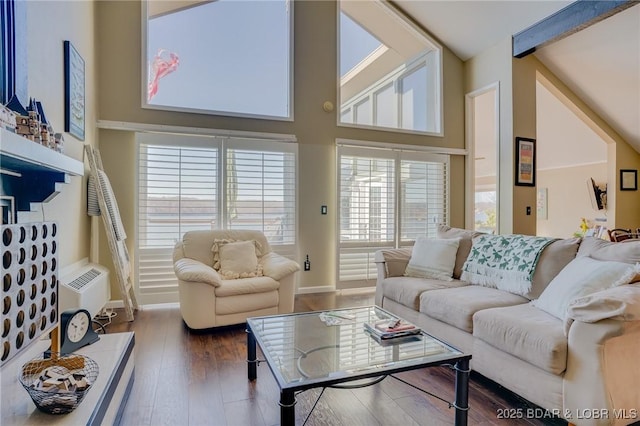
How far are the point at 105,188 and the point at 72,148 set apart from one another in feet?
1.62

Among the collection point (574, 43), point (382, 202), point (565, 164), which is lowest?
point (382, 202)

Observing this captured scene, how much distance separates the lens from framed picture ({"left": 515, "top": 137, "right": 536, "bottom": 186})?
4438 mm

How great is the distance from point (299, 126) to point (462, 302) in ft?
9.53

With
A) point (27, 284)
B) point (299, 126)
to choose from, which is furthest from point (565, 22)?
point (27, 284)

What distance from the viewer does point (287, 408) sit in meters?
1.36

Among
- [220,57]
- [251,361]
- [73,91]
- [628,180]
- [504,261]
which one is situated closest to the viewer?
[251,361]

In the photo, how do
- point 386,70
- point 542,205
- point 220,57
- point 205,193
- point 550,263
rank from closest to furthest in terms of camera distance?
point 550,263 → point 205,193 → point 220,57 → point 386,70 → point 542,205

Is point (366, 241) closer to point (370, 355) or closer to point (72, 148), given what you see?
point (370, 355)

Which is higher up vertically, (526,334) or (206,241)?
(206,241)

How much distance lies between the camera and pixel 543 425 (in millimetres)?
1805

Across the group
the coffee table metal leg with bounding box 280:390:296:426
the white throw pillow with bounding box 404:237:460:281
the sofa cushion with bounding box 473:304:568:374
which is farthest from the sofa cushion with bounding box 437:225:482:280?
the coffee table metal leg with bounding box 280:390:296:426

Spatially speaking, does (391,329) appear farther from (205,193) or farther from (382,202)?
(382,202)

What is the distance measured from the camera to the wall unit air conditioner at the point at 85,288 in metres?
2.53

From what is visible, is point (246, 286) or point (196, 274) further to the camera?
point (246, 286)
